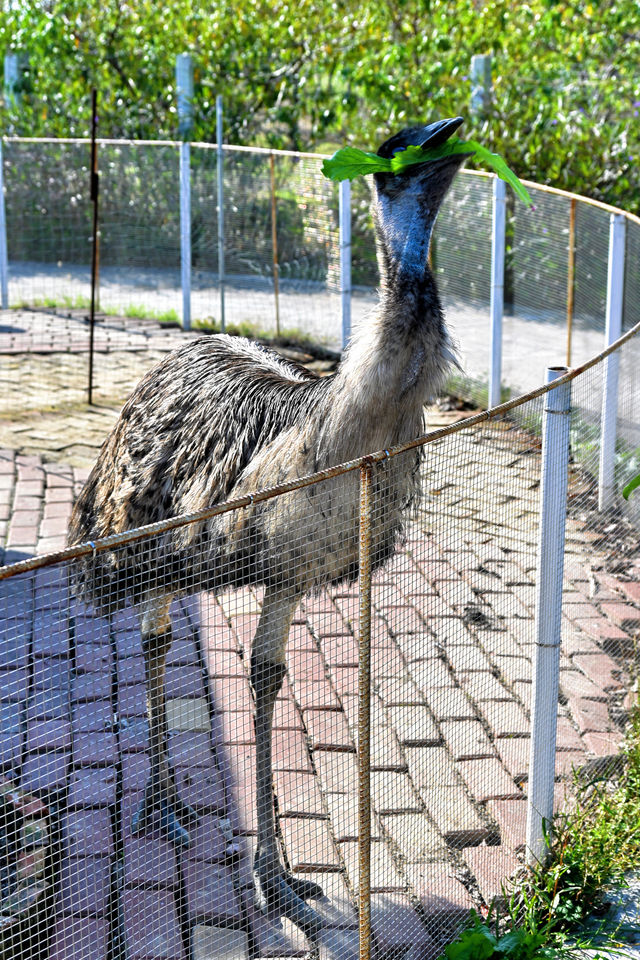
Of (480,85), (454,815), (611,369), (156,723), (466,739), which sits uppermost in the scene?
(480,85)

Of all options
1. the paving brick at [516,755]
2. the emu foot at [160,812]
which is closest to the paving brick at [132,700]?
the emu foot at [160,812]

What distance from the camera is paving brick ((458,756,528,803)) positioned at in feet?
12.7

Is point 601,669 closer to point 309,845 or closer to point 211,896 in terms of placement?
point 309,845

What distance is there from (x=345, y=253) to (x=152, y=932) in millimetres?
6350

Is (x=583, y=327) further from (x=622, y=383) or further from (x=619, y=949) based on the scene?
(x=619, y=949)

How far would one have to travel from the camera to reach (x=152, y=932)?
3145 millimetres

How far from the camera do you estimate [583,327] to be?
7152 mm

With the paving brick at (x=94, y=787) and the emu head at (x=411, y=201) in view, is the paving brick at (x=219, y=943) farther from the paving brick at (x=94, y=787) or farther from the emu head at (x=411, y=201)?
the emu head at (x=411, y=201)

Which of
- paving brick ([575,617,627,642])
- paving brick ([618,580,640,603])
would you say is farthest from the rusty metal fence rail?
paving brick ([575,617,627,642])

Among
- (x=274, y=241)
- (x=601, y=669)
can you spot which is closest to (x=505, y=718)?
(x=601, y=669)

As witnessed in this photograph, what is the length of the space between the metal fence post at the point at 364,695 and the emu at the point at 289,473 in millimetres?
322

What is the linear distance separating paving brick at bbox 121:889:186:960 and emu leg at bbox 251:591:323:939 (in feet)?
0.85

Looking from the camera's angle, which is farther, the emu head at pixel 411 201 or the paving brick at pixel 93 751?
the paving brick at pixel 93 751

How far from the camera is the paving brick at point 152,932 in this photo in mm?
3064
